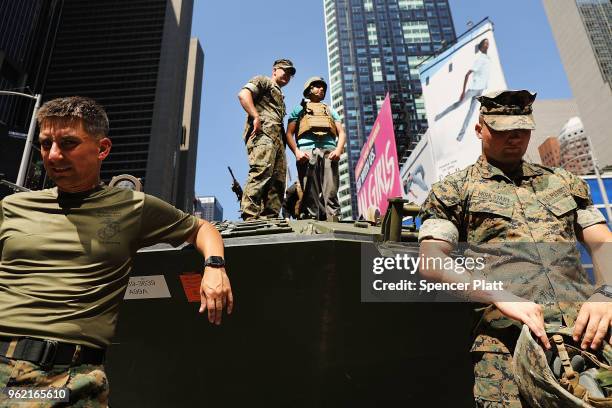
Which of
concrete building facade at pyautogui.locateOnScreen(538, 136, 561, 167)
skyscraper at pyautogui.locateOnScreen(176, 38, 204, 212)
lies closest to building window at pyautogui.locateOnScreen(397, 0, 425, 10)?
concrete building facade at pyautogui.locateOnScreen(538, 136, 561, 167)

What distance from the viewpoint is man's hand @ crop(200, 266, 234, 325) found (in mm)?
1733

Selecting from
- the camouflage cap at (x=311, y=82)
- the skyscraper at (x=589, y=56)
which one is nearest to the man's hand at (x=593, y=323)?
the camouflage cap at (x=311, y=82)

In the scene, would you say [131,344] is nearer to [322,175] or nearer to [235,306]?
[235,306]

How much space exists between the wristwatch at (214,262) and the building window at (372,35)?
102278 millimetres

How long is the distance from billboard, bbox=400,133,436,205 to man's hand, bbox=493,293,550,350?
1593 cm

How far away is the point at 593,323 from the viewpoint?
5.15ft

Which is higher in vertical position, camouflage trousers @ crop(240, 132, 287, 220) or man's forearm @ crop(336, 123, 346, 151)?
man's forearm @ crop(336, 123, 346, 151)

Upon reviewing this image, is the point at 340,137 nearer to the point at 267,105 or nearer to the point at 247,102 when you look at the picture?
the point at 267,105

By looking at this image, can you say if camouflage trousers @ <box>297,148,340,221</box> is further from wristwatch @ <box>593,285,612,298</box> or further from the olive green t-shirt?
wristwatch @ <box>593,285,612,298</box>

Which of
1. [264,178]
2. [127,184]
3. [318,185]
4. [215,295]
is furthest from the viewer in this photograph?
[318,185]

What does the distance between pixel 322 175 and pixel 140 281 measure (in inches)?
103

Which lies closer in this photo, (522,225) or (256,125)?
(522,225)

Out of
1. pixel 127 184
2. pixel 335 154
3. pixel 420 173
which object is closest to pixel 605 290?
pixel 127 184

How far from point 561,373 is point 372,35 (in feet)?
342
